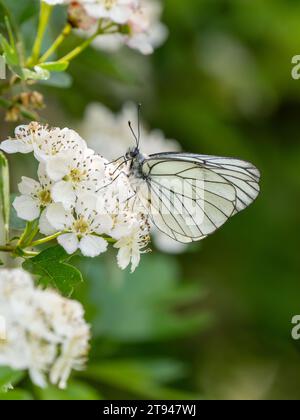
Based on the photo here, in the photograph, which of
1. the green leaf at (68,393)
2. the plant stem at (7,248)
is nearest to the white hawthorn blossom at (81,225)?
the plant stem at (7,248)

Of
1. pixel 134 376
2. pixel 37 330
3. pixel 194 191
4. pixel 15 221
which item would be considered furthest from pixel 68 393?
pixel 37 330

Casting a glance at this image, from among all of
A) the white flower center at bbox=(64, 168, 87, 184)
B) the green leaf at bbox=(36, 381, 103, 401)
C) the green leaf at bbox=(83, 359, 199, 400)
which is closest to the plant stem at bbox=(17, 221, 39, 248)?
the white flower center at bbox=(64, 168, 87, 184)

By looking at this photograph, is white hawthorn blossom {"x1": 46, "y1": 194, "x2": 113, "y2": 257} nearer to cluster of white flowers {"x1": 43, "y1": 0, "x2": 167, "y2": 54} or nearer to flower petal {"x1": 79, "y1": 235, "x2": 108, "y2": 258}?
flower petal {"x1": 79, "y1": 235, "x2": 108, "y2": 258}

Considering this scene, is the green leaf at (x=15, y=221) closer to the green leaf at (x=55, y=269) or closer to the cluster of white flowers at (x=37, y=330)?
the green leaf at (x=55, y=269)

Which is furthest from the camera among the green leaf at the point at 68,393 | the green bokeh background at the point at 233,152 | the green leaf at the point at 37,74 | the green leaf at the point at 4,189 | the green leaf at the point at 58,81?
the green bokeh background at the point at 233,152

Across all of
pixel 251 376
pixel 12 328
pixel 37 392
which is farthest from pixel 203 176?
pixel 251 376
